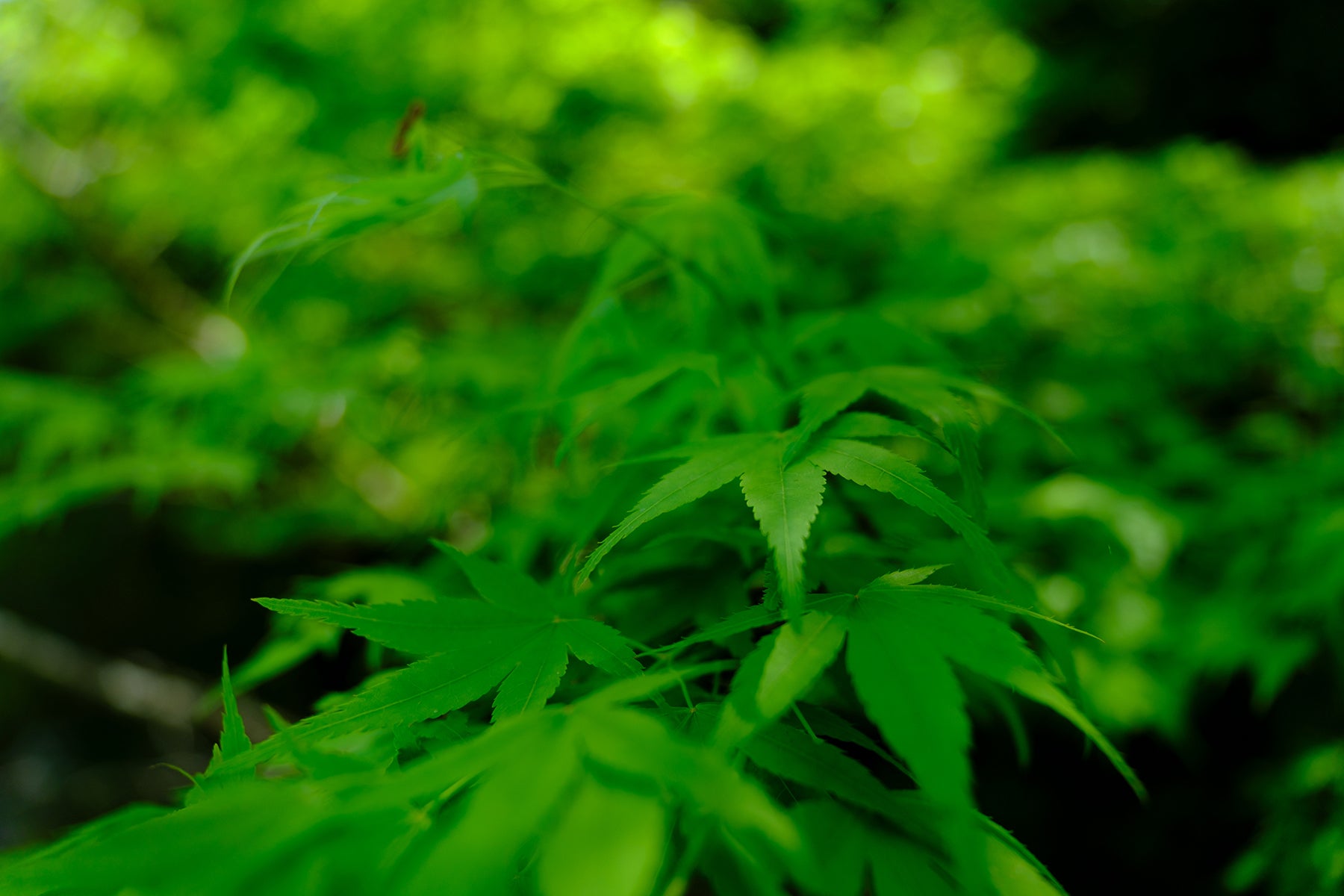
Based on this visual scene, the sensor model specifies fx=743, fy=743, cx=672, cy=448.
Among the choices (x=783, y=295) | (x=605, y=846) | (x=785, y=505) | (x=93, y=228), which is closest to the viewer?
(x=605, y=846)

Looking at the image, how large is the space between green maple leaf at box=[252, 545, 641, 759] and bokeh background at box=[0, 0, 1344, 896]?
0.90 feet

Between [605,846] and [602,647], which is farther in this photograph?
[602,647]

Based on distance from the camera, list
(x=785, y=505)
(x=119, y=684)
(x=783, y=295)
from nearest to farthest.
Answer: (x=785, y=505) → (x=783, y=295) → (x=119, y=684)

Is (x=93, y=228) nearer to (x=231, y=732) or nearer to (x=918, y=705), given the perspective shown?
(x=231, y=732)

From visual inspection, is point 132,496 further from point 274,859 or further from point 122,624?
point 274,859

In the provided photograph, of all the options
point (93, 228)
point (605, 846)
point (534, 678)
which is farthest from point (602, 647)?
point (93, 228)

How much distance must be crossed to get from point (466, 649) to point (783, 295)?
86cm

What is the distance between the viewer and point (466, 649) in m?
0.42

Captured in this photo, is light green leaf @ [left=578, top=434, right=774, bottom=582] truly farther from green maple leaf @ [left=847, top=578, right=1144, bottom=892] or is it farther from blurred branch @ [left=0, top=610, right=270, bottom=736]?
blurred branch @ [left=0, top=610, right=270, bottom=736]

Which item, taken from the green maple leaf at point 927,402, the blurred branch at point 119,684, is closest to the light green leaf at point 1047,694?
the green maple leaf at point 927,402

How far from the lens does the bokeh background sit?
1.09 m

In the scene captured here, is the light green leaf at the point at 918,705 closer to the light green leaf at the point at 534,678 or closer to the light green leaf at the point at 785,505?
the light green leaf at the point at 785,505

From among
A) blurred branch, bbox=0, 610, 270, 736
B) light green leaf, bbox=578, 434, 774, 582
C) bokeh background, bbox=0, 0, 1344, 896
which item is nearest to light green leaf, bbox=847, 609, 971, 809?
light green leaf, bbox=578, 434, 774, 582

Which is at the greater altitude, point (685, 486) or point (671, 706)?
point (685, 486)
